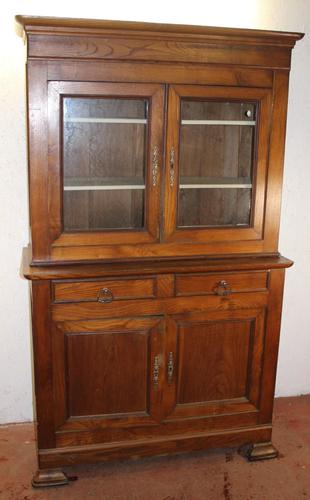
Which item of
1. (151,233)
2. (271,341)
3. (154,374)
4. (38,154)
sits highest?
(38,154)

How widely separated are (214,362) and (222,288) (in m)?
0.30

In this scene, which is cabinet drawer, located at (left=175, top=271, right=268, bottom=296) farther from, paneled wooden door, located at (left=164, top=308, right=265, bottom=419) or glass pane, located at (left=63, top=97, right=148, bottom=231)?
glass pane, located at (left=63, top=97, right=148, bottom=231)

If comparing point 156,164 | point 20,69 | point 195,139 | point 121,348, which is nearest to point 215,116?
point 195,139

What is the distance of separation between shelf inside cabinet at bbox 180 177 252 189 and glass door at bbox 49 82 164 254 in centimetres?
14

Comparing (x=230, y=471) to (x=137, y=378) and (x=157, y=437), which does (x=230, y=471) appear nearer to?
(x=157, y=437)

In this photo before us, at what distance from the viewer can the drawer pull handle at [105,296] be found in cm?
179

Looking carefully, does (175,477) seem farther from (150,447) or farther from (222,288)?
(222,288)

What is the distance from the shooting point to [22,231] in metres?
2.13

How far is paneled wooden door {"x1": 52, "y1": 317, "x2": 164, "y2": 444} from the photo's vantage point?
1836 mm

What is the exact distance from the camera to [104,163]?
1829 mm

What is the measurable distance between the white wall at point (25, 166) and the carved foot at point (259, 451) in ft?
1.70

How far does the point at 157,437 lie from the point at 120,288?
24.2 inches

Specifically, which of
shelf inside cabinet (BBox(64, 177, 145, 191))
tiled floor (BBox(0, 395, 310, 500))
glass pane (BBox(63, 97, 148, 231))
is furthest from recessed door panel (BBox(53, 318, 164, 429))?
shelf inside cabinet (BBox(64, 177, 145, 191))

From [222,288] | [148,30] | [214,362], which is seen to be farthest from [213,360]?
[148,30]
